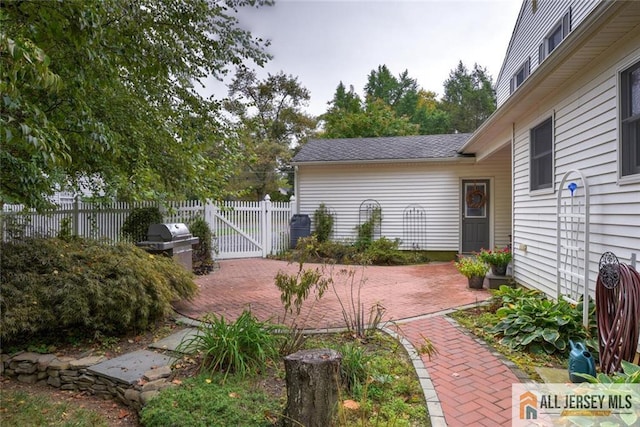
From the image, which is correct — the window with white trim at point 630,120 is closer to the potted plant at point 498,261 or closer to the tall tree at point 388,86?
the potted plant at point 498,261

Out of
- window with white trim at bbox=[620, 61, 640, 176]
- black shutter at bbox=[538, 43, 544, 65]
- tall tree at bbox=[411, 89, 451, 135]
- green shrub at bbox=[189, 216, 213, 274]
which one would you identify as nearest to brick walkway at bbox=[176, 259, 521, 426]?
green shrub at bbox=[189, 216, 213, 274]

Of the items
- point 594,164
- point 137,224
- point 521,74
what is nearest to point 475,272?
point 594,164

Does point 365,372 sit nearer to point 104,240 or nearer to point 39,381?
point 39,381

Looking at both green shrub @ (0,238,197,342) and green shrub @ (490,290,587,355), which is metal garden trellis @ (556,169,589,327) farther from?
green shrub @ (0,238,197,342)

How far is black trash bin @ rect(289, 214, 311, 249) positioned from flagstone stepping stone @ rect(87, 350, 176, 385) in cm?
792

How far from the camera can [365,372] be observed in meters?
3.09

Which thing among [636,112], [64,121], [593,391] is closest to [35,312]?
[64,121]

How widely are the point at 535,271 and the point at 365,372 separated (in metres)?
4.17

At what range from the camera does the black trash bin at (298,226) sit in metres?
11.6

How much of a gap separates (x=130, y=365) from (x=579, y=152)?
17.7ft

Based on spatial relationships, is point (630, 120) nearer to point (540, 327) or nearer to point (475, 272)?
point (540, 327)

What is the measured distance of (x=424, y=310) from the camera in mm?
5266

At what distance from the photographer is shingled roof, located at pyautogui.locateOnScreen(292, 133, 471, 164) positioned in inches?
441

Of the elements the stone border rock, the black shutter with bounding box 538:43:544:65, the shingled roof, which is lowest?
the stone border rock
